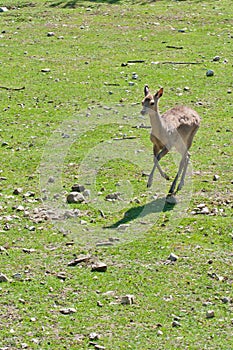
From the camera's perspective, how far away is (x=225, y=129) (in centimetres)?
1336

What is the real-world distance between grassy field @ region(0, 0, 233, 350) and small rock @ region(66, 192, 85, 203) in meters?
0.07

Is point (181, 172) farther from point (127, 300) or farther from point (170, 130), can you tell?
point (127, 300)

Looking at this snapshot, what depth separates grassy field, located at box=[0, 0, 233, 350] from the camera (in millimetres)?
7633

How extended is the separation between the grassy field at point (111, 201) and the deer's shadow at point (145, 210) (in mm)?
26

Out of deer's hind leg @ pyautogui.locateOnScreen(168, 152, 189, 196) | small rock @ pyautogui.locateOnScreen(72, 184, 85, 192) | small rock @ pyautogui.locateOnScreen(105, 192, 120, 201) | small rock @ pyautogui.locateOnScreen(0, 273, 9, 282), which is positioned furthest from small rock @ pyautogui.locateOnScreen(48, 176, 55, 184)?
small rock @ pyautogui.locateOnScreen(0, 273, 9, 282)

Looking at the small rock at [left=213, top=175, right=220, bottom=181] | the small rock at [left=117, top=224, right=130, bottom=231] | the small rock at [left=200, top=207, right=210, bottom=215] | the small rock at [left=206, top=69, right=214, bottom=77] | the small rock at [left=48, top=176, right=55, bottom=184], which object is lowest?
the small rock at [left=206, top=69, right=214, bottom=77]

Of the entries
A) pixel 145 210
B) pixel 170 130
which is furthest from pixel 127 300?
pixel 170 130

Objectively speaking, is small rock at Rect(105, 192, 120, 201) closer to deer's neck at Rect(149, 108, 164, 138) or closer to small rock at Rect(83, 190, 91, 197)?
small rock at Rect(83, 190, 91, 197)

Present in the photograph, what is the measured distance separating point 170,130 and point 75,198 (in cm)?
150

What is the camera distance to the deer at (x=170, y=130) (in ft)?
34.7

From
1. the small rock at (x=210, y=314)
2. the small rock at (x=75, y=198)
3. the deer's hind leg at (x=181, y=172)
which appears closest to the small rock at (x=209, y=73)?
the deer's hind leg at (x=181, y=172)

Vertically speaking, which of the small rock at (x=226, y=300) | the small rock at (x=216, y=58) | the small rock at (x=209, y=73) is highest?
the small rock at (x=226, y=300)

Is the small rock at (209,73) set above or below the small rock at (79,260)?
below

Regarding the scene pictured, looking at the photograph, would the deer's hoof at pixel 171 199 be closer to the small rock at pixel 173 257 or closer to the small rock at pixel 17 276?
the small rock at pixel 173 257
